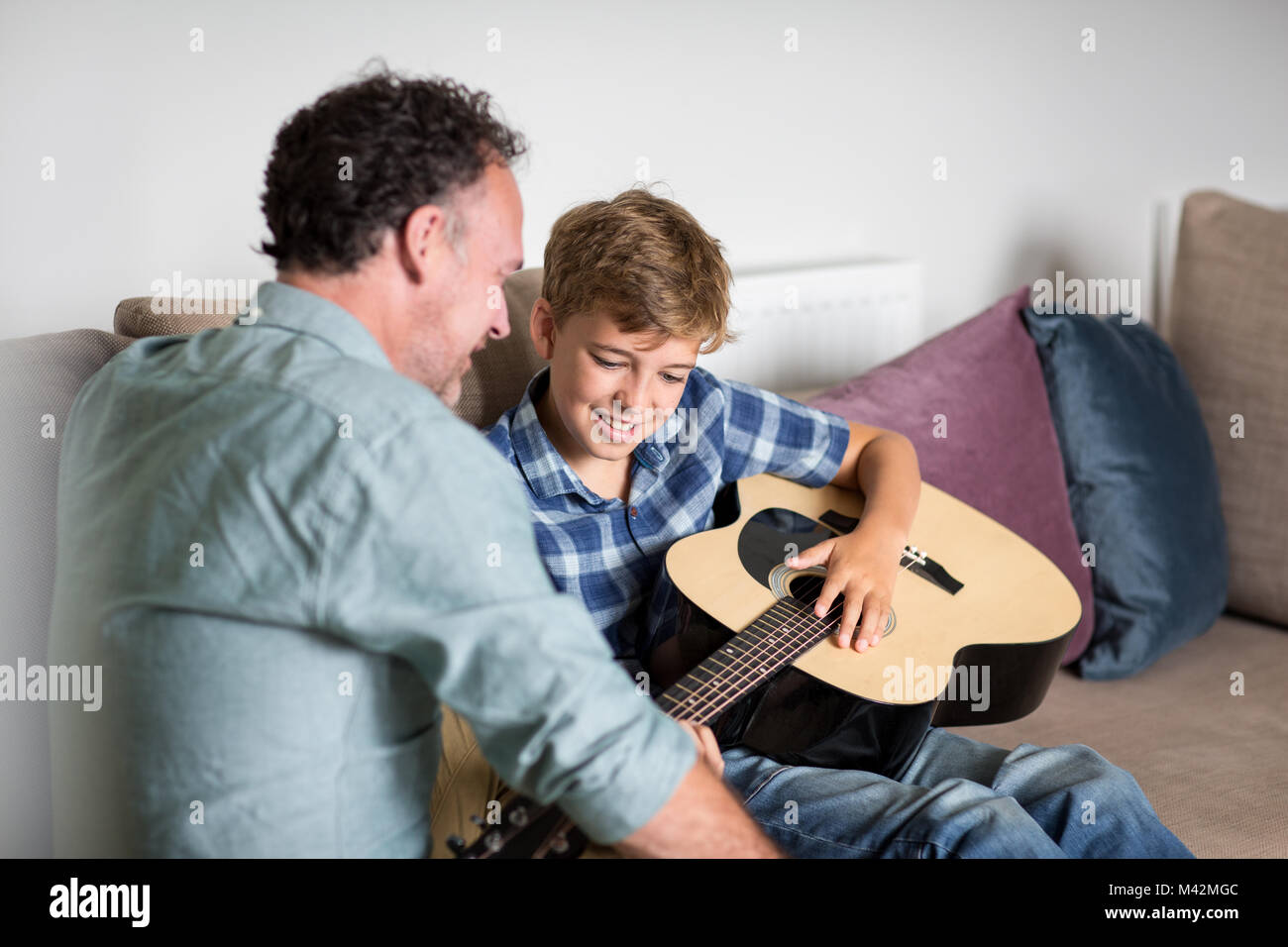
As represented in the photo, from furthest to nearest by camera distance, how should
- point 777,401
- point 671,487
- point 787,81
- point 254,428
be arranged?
point 787,81 → point 777,401 → point 671,487 → point 254,428

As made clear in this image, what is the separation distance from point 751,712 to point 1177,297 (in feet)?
4.84

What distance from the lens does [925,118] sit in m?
2.30

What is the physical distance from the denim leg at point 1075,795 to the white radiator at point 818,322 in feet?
2.95

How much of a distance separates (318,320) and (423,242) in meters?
0.10

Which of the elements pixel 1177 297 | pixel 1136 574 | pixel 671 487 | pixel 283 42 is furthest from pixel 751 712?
pixel 1177 297

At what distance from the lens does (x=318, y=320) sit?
0.84 metres

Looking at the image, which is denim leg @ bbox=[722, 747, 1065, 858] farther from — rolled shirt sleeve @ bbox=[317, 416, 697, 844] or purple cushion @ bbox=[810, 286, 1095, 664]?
purple cushion @ bbox=[810, 286, 1095, 664]

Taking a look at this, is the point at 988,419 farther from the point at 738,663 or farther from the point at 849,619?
the point at 738,663

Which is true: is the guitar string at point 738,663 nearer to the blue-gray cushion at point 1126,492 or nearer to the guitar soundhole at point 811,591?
the guitar soundhole at point 811,591

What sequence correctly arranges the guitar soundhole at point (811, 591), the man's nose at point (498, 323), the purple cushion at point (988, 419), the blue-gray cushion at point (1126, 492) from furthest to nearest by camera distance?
the blue-gray cushion at point (1126, 492)
the purple cushion at point (988, 419)
the guitar soundhole at point (811, 591)
the man's nose at point (498, 323)

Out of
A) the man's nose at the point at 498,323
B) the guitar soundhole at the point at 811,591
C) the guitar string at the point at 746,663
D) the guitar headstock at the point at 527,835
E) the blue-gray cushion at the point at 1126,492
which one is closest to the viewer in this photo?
the guitar headstock at the point at 527,835

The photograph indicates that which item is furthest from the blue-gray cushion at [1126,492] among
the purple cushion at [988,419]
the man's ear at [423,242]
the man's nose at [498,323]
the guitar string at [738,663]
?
the man's ear at [423,242]

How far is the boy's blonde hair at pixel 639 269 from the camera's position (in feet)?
4.10
